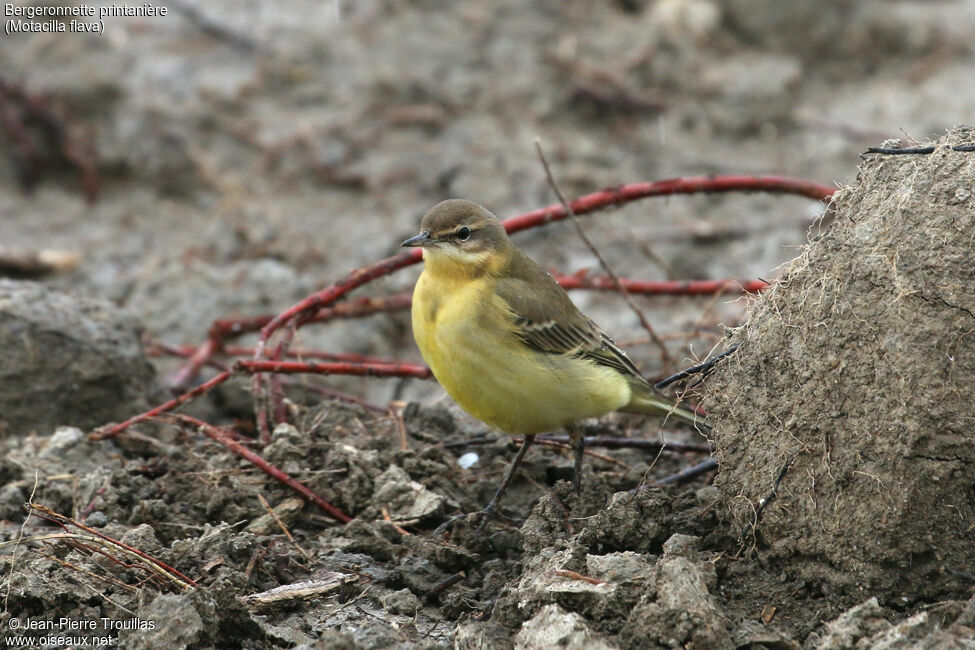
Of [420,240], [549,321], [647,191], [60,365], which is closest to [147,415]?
[60,365]

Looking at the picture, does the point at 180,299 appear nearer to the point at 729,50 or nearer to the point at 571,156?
the point at 571,156

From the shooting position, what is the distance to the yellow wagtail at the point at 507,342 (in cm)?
581

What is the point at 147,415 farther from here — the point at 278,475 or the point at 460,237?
the point at 460,237

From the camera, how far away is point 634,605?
4.30 m

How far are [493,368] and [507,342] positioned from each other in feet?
0.64

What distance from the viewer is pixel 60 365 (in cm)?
664

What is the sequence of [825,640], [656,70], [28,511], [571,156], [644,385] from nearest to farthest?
[825,640]
[28,511]
[644,385]
[571,156]
[656,70]

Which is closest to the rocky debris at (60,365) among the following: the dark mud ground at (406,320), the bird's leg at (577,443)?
the dark mud ground at (406,320)

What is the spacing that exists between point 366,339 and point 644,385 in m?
3.56

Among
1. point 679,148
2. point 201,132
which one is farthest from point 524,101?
point 201,132

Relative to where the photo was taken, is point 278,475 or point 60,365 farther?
point 60,365

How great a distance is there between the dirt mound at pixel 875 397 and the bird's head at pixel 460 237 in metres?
1.99

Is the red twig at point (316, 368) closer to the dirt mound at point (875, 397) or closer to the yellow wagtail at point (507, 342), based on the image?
the yellow wagtail at point (507, 342)

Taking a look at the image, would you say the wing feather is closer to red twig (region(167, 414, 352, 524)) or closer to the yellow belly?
the yellow belly
